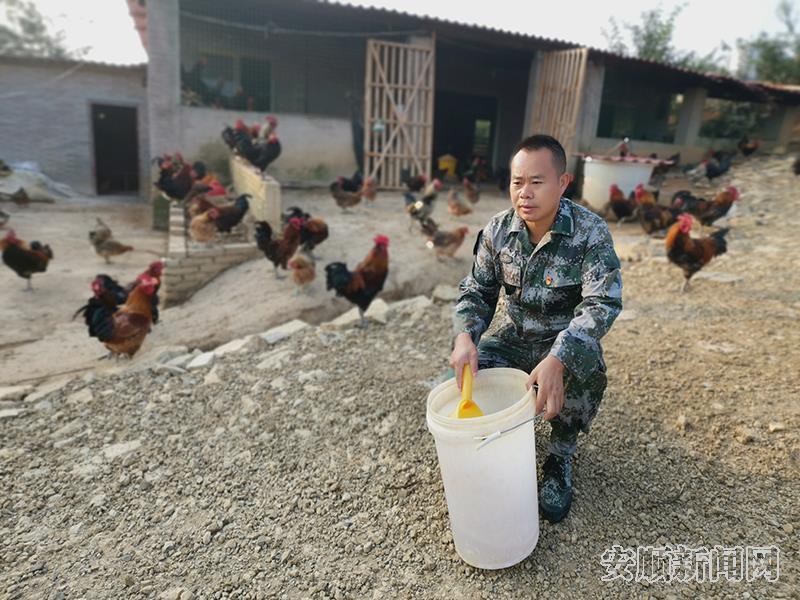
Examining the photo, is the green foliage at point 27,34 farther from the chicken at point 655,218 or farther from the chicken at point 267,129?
the chicken at point 655,218

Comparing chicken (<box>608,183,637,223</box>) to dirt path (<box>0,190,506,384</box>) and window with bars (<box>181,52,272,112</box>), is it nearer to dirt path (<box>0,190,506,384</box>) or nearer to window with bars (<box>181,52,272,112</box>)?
dirt path (<box>0,190,506,384</box>)

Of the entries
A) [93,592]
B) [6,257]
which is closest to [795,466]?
[93,592]

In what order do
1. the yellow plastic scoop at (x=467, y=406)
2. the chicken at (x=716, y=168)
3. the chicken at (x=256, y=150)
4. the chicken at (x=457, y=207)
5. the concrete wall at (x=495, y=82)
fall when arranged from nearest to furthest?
1. the yellow plastic scoop at (x=467, y=406)
2. the chicken at (x=457, y=207)
3. the chicken at (x=256, y=150)
4. the chicken at (x=716, y=168)
5. the concrete wall at (x=495, y=82)

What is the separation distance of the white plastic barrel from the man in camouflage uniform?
129 mm

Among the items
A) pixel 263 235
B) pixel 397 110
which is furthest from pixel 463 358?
pixel 397 110

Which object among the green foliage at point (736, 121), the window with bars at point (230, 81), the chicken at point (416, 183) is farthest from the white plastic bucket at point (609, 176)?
the green foliage at point (736, 121)

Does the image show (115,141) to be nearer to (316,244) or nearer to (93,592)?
(316,244)

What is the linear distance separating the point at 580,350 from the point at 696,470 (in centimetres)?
115

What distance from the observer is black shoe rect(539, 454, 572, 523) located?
6.93ft

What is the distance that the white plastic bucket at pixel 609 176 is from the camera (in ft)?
30.6

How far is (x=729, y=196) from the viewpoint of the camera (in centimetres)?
775

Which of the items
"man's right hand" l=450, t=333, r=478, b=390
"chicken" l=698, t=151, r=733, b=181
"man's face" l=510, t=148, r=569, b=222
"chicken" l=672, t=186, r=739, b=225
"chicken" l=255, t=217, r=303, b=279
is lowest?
"chicken" l=255, t=217, r=303, b=279

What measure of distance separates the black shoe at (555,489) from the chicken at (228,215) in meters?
6.14
